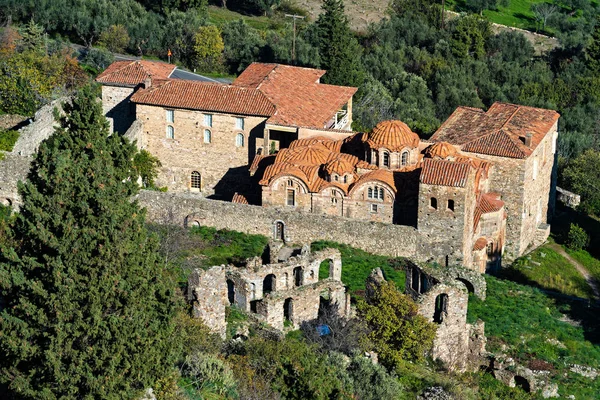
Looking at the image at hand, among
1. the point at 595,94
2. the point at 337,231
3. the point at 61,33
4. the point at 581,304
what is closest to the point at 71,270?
the point at 337,231

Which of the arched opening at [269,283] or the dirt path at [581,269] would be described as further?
the dirt path at [581,269]

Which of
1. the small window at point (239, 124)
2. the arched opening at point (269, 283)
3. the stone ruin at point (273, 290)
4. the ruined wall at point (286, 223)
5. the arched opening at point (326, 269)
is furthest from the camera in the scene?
the small window at point (239, 124)

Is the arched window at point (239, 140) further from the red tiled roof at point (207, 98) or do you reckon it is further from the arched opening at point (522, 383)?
the arched opening at point (522, 383)

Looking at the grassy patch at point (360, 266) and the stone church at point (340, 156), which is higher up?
the stone church at point (340, 156)

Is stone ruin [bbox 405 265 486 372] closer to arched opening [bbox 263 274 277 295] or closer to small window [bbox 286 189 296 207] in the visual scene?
arched opening [bbox 263 274 277 295]

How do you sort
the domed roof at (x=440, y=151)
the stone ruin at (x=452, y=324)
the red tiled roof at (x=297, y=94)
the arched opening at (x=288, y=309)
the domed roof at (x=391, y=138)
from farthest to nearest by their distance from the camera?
the red tiled roof at (x=297, y=94)
the domed roof at (x=440, y=151)
the domed roof at (x=391, y=138)
the stone ruin at (x=452, y=324)
the arched opening at (x=288, y=309)

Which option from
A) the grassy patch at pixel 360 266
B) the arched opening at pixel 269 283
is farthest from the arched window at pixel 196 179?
the arched opening at pixel 269 283
